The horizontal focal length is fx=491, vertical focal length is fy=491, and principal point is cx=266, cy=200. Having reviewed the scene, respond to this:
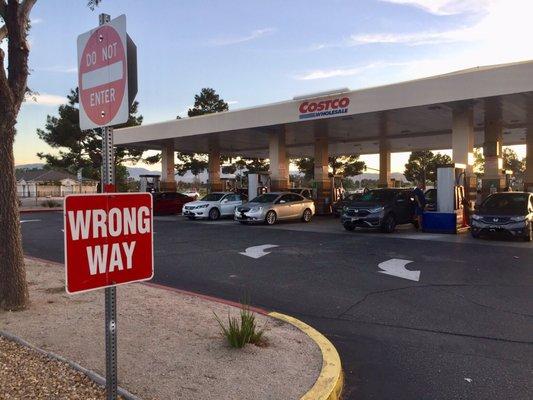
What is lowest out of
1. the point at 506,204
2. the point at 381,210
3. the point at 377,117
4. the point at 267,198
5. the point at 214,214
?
the point at 214,214

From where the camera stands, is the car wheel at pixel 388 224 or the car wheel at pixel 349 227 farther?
the car wheel at pixel 349 227

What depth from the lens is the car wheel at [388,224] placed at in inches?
688

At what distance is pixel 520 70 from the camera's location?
15.8 m

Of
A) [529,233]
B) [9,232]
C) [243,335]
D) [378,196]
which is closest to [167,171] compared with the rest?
[378,196]

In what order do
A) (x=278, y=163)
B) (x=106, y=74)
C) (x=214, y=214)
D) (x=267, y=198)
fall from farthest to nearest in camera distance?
(x=278, y=163), (x=214, y=214), (x=267, y=198), (x=106, y=74)

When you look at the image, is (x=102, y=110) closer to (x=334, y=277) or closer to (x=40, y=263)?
(x=334, y=277)

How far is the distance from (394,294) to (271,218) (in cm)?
1346

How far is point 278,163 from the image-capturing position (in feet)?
90.4

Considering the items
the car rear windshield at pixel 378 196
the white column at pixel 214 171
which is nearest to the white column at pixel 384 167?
the white column at pixel 214 171

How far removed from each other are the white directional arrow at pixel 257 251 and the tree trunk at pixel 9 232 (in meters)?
6.55

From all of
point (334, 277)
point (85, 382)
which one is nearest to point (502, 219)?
point (334, 277)

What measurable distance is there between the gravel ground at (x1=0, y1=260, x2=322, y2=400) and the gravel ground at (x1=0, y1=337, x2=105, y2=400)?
0.19 m

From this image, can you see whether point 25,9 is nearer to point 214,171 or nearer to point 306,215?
point 306,215

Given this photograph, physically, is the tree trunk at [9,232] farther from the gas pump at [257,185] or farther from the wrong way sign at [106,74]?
the gas pump at [257,185]
